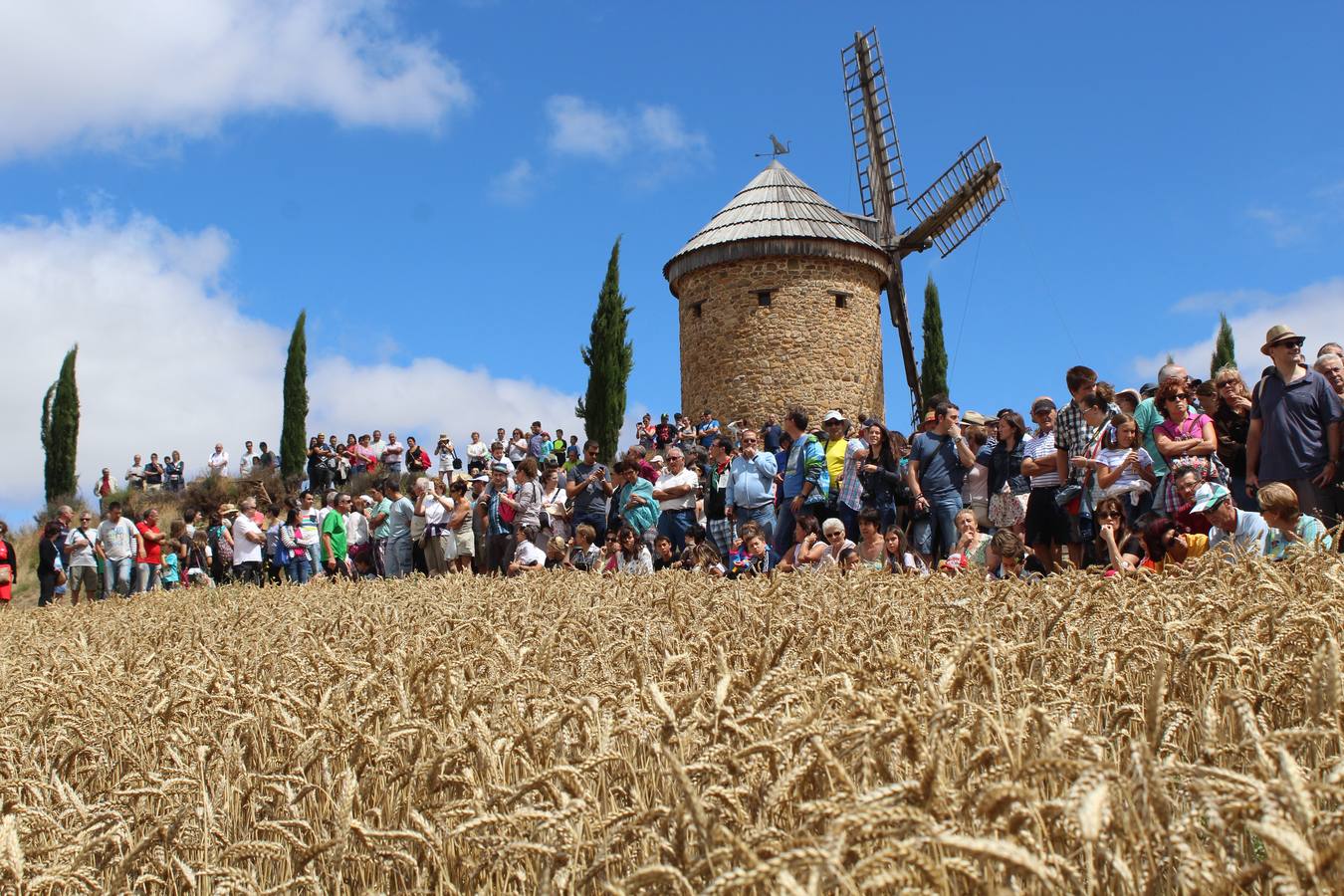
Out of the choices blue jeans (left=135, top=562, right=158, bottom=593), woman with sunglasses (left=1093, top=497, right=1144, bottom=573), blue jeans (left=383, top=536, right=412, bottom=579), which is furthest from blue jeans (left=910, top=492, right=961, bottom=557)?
blue jeans (left=135, top=562, right=158, bottom=593)

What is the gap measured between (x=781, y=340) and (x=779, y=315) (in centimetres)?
68

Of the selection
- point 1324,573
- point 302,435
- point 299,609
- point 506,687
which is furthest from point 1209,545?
point 302,435

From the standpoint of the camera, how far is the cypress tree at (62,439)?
1501 inches

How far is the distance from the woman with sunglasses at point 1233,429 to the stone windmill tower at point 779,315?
19.7 m

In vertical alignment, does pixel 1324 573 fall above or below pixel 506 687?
above

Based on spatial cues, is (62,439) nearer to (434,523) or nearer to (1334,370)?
(434,523)

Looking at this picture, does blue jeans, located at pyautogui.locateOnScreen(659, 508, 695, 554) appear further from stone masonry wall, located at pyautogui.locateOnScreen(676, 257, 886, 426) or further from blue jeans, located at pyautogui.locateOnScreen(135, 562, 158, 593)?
stone masonry wall, located at pyautogui.locateOnScreen(676, 257, 886, 426)

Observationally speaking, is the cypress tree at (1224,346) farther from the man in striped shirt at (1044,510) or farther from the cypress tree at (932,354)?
the man in striped shirt at (1044,510)

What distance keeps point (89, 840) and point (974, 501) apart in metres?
8.88

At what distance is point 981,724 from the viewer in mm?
2822

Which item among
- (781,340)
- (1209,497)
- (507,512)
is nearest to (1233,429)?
(1209,497)

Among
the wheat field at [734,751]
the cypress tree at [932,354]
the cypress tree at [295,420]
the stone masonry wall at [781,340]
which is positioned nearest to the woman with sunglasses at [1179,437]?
the wheat field at [734,751]

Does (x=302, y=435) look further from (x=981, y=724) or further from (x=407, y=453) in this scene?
(x=981, y=724)

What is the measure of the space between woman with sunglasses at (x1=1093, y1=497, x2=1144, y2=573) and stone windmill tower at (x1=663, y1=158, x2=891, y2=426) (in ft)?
66.8
